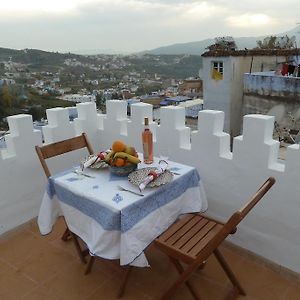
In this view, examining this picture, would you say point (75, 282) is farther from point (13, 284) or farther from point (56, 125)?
point (56, 125)

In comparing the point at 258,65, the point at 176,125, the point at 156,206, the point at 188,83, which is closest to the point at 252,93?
the point at 258,65

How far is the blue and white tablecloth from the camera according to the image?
1962 mm

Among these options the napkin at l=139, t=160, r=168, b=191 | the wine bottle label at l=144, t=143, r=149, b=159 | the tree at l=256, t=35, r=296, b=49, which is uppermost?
the tree at l=256, t=35, r=296, b=49

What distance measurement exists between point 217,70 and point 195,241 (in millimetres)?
A: 11566

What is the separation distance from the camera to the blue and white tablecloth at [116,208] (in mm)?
1962

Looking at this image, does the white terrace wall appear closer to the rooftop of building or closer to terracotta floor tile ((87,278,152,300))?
terracotta floor tile ((87,278,152,300))

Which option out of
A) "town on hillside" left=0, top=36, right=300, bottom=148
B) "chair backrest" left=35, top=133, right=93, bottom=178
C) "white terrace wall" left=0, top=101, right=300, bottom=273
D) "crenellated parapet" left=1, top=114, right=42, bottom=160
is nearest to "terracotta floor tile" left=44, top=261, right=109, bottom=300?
"chair backrest" left=35, top=133, right=93, bottom=178

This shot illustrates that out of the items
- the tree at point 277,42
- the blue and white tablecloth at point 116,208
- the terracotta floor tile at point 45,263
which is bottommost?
the terracotta floor tile at point 45,263

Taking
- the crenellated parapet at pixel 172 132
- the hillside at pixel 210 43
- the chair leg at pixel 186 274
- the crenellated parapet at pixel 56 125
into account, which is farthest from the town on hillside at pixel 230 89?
the chair leg at pixel 186 274

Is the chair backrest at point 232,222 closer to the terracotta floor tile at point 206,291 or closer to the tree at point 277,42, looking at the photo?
the terracotta floor tile at point 206,291

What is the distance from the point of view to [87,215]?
7.06 ft

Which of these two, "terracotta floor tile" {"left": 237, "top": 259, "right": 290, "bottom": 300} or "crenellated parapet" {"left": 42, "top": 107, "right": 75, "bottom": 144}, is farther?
"crenellated parapet" {"left": 42, "top": 107, "right": 75, "bottom": 144}

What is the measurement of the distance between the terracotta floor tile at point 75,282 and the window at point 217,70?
11.2 metres

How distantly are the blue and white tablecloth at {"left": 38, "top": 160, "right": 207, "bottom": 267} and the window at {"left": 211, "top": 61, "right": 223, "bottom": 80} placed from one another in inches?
427
